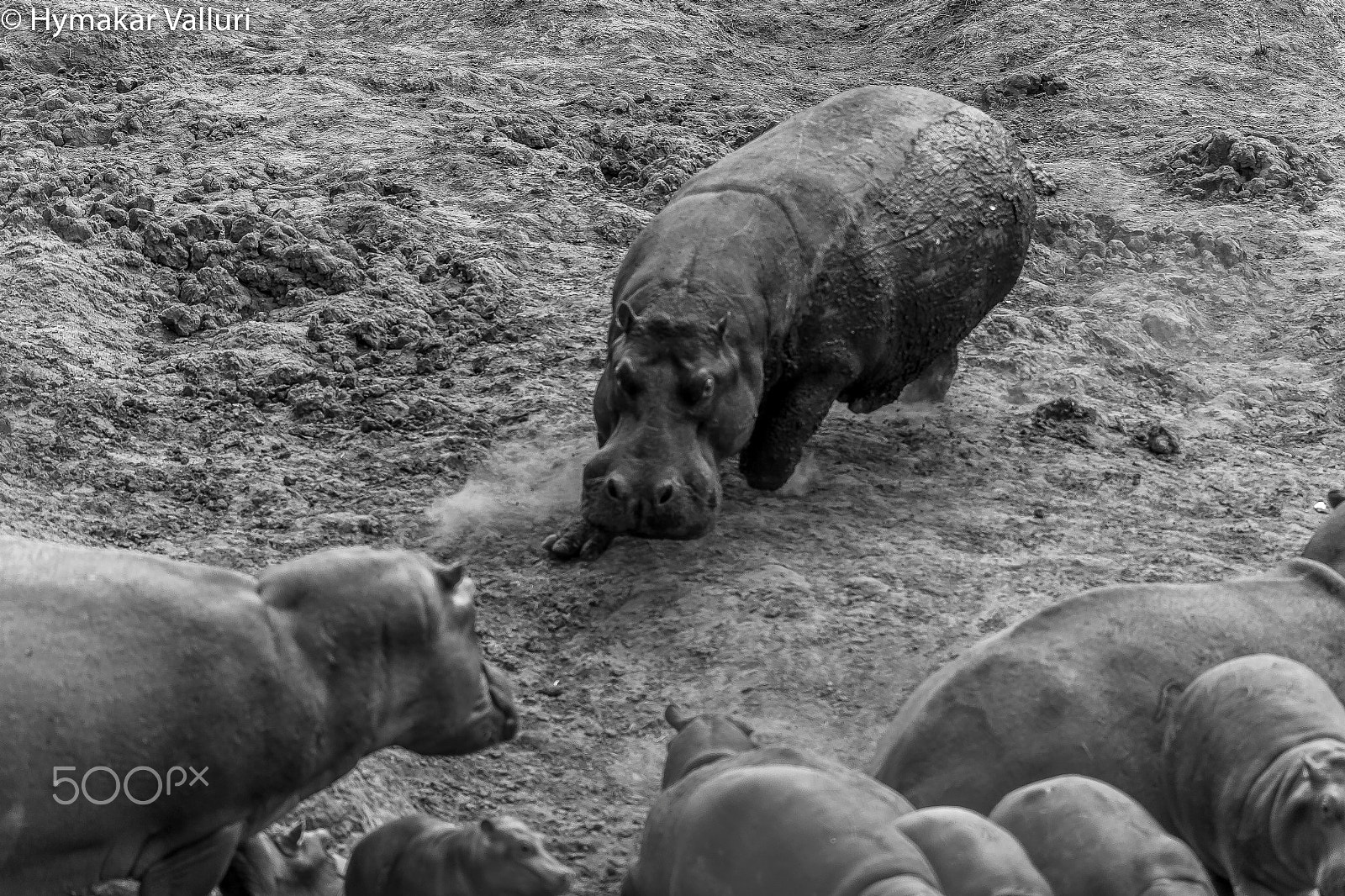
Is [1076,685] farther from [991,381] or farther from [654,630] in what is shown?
[991,381]

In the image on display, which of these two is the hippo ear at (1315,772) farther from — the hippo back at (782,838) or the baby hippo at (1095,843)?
the hippo back at (782,838)

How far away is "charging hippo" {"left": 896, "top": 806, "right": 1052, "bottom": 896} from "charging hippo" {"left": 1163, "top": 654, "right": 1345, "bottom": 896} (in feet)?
1.84

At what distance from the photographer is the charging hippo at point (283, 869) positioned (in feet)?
12.0

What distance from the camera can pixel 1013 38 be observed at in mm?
11805

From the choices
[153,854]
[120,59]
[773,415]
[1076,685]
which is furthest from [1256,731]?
[120,59]

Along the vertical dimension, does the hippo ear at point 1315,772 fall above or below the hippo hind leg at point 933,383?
above

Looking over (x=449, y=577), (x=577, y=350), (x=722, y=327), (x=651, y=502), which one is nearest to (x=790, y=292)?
(x=722, y=327)

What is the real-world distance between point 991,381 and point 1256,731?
419 centimetres

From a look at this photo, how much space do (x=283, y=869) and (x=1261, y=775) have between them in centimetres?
207

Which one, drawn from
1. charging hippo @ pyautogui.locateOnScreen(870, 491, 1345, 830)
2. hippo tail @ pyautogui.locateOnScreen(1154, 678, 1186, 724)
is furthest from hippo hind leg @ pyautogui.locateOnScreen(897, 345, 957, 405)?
hippo tail @ pyautogui.locateOnScreen(1154, 678, 1186, 724)

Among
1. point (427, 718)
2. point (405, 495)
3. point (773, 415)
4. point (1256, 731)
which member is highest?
point (1256, 731)

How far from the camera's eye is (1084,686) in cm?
394

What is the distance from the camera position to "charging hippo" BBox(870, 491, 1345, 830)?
12.7ft

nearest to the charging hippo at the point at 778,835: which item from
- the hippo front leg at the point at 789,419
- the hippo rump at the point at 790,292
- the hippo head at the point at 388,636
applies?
the hippo head at the point at 388,636
